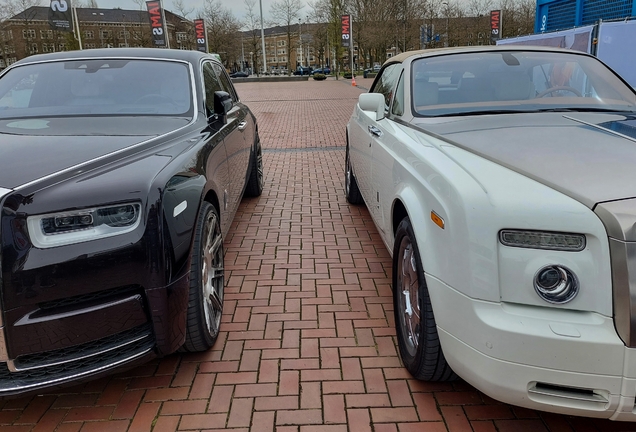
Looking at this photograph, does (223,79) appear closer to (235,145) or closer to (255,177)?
(235,145)

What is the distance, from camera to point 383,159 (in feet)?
10.7

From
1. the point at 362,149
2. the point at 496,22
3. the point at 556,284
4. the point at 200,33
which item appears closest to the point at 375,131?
the point at 362,149

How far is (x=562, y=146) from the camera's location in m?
2.20

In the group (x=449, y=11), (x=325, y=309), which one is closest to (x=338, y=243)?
(x=325, y=309)

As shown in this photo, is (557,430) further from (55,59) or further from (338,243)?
(55,59)

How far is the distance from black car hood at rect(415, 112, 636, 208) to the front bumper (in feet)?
1.43

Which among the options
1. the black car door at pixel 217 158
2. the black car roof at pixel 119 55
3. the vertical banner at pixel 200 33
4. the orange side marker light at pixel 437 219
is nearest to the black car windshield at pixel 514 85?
the orange side marker light at pixel 437 219

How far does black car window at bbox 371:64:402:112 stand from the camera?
152 inches

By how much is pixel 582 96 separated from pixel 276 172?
5.06 metres

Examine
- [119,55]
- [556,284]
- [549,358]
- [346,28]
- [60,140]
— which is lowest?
[549,358]

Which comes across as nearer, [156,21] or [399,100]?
[399,100]

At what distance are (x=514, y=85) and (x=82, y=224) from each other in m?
2.81

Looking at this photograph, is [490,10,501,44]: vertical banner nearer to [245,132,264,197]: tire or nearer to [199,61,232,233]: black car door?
[245,132,264,197]: tire

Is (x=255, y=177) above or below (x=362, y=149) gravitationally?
below
